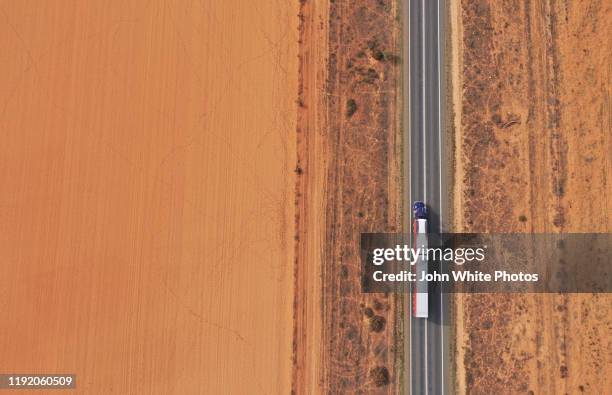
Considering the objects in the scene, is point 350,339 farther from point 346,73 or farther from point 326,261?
point 346,73

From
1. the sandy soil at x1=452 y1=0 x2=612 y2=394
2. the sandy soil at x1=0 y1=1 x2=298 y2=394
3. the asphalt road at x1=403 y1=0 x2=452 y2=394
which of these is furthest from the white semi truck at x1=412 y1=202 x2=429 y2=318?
the sandy soil at x1=0 y1=1 x2=298 y2=394

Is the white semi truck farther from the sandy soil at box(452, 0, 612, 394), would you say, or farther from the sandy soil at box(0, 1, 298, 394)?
the sandy soil at box(0, 1, 298, 394)

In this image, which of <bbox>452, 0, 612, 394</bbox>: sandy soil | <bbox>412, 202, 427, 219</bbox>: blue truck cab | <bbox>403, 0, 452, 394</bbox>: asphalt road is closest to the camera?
<bbox>452, 0, 612, 394</bbox>: sandy soil

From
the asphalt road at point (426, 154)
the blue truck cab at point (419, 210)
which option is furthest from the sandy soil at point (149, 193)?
the blue truck cab at point (419, 210)

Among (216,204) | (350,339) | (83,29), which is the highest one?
(83,29)

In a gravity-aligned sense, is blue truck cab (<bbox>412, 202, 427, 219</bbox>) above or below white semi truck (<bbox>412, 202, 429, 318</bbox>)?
above

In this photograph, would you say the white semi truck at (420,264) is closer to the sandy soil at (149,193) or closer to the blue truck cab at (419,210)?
the blue truck cab at (419,210)

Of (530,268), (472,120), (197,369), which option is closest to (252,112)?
(472,120)
